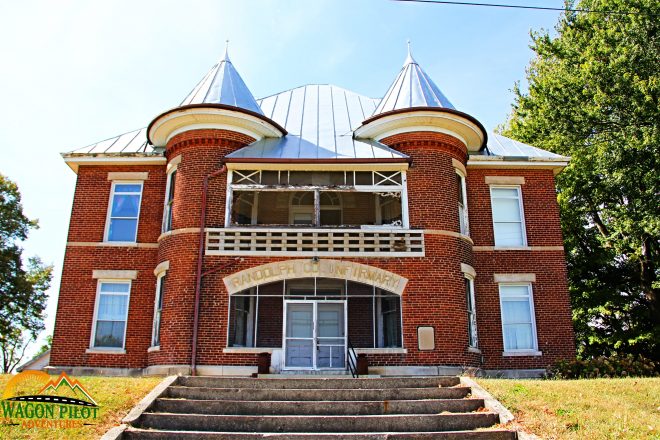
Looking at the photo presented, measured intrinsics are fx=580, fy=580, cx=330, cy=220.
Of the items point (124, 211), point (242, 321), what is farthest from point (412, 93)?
point (124, 211)

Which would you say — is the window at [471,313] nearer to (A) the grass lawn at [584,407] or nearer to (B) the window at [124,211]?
(A) the grass lawn at [584,407]

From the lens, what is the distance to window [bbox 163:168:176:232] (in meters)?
17.6

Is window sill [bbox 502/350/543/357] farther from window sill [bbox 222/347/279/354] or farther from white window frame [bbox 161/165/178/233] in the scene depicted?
white window frame [bbox 161/165/178/233]

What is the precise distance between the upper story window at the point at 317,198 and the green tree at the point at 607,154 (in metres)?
9.65

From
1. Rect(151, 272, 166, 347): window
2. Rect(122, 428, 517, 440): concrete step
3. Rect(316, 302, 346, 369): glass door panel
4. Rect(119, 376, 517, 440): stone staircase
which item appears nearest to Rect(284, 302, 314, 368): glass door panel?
Rect(316, 302, 346, 369): glass door panel

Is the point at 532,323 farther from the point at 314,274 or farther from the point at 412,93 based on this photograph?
the point at 412,93

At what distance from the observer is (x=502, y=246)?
18.3 metres

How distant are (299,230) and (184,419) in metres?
7.60

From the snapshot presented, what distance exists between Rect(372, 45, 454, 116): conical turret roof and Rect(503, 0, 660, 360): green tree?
742 centimetres

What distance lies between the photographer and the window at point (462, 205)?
1780cm

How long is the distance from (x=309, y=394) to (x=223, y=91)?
1061cm

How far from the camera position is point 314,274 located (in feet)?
52.2

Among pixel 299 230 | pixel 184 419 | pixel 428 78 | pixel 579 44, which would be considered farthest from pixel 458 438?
pixel 579 44

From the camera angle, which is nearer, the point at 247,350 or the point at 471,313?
the point at 247,350
